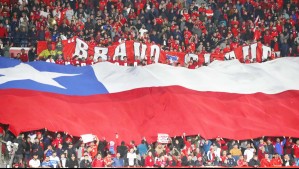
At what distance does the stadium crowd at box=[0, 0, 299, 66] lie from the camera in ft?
77.3

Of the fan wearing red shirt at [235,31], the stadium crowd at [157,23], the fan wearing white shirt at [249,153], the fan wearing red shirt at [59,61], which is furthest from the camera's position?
the fan wearing red shirt at [235,31]

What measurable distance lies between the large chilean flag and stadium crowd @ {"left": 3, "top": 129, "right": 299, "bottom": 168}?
0.43 m

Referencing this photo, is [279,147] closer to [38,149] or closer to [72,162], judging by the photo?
[72,162]

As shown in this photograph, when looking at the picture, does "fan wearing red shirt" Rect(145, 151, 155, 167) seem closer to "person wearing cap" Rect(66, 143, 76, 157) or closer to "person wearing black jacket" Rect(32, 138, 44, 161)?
"person wearing cap" Rect(66, 143, 76, 157)

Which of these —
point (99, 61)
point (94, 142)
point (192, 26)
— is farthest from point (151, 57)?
point (94, 142)

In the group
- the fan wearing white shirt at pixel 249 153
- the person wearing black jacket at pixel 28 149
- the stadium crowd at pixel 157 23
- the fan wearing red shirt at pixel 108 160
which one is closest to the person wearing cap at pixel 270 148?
the fan wearing white shirt at pixel 249 153

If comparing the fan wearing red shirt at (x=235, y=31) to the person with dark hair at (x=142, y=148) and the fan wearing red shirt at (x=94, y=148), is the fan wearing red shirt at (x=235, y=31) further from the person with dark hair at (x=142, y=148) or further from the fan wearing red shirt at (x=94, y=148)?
the fan wearing red shirt at (x=94, y=148)

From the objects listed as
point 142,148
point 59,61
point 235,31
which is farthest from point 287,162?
point 59,61

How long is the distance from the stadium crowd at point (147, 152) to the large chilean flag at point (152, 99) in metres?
0.43

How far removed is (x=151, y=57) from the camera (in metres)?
22.4

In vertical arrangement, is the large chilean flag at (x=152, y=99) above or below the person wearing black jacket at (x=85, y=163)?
above

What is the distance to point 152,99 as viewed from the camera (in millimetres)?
19047

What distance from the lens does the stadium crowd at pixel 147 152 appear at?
675 inches

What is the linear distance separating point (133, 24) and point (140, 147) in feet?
29.0
